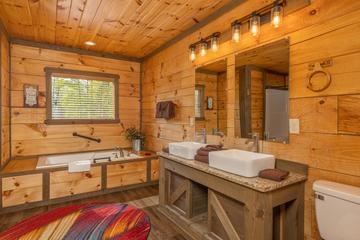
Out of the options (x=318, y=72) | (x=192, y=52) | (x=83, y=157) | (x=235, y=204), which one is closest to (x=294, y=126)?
(x=318, y=72)

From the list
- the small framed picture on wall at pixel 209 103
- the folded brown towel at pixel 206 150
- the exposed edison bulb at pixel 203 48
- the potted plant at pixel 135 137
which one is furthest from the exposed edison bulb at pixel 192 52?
the potted plant at pixel 135 137

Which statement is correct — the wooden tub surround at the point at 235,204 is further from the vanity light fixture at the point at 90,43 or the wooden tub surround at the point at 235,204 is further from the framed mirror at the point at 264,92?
the vanity light fixture at the point at 90,43

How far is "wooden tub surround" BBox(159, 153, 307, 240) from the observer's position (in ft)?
4.68

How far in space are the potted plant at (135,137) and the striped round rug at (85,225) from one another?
101 inches

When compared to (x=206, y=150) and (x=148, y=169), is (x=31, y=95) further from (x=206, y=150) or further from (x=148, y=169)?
(x=206, y=150)

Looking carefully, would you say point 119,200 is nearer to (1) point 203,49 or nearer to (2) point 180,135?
(2) point 180,135

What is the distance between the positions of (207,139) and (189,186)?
2.12 ft

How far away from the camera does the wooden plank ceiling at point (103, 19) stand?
226 centimetres

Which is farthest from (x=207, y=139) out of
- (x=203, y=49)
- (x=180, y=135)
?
(x=203, y=49)

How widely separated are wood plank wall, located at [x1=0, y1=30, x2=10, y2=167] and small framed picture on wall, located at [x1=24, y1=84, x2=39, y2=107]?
25 cm

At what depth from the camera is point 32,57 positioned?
340 cm

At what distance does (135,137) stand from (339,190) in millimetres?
3373

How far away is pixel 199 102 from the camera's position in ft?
8.91

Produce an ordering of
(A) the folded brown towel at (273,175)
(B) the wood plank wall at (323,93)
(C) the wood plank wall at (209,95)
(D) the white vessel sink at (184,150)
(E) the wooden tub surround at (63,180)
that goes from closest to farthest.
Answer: (B) the wood plank wall at (323,93) < (A) the folded brown towel at (273,175) < (D) the white vessel sink at (184,150) < (C) the wood plank wall at (209,95) < (E) the wooden tub surround at (63,180)
